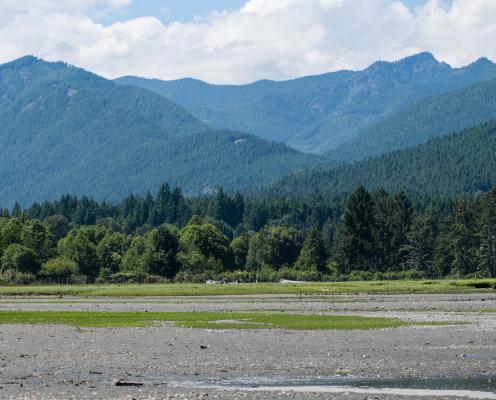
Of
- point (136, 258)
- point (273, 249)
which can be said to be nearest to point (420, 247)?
point (273, 249)

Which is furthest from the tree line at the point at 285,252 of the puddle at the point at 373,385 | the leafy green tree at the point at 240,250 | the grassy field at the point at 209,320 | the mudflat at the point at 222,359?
the puddle at the point at 373,385

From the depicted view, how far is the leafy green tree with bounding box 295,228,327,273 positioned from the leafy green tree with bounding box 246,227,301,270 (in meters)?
9.29

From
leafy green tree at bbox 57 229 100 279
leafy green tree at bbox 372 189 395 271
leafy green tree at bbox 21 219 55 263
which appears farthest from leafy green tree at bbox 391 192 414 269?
leafy green tree at bbox 21 219 55 263

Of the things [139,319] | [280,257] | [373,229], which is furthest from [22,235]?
[139,319]

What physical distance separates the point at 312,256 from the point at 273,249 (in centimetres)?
1284

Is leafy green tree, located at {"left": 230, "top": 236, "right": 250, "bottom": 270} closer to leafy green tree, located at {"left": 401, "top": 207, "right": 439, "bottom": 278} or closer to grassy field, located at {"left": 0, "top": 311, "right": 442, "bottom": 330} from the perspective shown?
leafy green tree, located at {"left": 401, "top": 207, "right": 439, "bottom": 278}

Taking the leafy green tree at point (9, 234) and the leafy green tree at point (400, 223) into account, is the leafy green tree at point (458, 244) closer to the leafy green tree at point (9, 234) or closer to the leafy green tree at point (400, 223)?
the leafy green tree at point (400, 223)

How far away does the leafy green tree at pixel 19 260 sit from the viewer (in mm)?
150750

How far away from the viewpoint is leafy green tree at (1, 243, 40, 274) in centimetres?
15075

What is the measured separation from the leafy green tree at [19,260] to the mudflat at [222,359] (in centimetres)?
9424

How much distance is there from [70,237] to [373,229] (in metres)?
54.3

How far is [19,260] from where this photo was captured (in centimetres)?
15100

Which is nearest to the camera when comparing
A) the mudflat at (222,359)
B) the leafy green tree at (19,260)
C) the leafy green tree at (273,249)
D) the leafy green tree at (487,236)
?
the mudflat at (222,359)

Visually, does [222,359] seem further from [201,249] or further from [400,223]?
[400,223]
